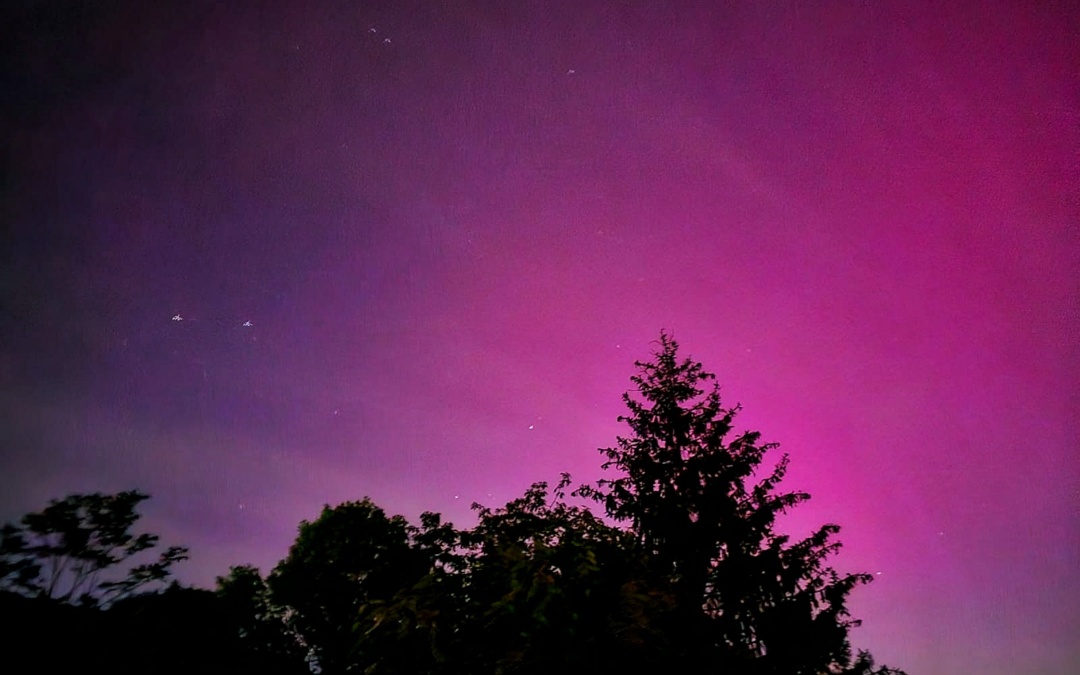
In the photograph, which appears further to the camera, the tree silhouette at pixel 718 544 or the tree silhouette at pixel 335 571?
the tree silhouette at pixel 335 571

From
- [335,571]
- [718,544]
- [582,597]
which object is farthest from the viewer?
[335,571]

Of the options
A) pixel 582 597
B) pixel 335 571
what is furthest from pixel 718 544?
pixel 335 571

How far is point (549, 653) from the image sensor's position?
8.48 m

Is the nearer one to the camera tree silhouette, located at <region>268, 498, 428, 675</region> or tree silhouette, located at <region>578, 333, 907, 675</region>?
tree silhouette, located at <region>578, 333, 907, 675</region>

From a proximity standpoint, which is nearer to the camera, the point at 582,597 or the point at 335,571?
the point at 582,597

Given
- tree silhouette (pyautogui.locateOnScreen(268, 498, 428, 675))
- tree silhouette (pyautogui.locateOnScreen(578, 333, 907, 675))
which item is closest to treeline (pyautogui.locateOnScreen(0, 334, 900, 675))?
tree silhouette (pyautogui.locateOnScreen(578, 333, 907, 675))

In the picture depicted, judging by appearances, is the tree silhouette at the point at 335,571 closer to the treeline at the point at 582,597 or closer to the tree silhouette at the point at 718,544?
the treeline at the point at 582,597

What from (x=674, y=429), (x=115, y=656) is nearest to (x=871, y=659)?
(x=674, y=429)

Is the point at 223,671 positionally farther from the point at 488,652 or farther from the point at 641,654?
the point at 641,654

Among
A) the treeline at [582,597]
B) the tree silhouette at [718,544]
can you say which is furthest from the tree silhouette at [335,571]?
the tree silhouette at [718,544]

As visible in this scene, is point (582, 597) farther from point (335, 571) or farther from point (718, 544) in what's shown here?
point (335, 571)

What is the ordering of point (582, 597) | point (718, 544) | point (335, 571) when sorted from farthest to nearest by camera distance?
point (335, 571)
point (718, 544)
point (582, 597)

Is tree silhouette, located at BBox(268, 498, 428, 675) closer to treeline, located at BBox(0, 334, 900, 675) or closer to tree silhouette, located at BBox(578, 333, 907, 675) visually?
treeline, located at BBox(0, 334, 900, 675)

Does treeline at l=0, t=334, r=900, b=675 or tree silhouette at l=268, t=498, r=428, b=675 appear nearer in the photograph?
treeline at l=0, t=334, r=900, b=675
